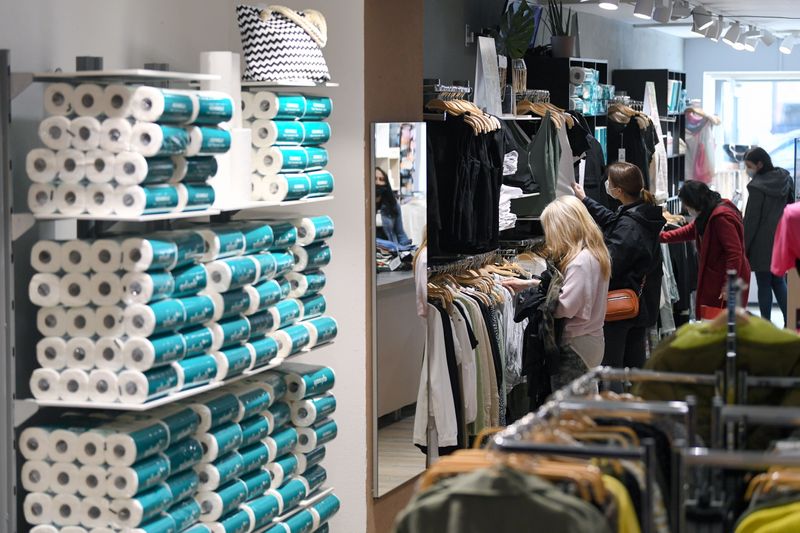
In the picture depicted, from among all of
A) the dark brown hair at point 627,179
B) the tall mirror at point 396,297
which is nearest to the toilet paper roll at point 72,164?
the tall mirror at point 396,297

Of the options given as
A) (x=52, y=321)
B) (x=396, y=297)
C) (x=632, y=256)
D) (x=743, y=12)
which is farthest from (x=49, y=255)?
(x=743, y=12)

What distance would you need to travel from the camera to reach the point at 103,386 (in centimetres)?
366

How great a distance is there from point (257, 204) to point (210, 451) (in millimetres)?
873

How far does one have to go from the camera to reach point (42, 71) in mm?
3980

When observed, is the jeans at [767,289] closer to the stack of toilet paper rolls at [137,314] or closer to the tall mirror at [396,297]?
the tall mirror at [396,297]

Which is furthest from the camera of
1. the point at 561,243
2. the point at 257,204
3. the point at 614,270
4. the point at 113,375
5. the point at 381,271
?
the point at 614,270

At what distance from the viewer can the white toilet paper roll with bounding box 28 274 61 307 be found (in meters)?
3.67

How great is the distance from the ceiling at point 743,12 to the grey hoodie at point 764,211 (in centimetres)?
149

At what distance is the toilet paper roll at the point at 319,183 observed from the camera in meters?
4.73

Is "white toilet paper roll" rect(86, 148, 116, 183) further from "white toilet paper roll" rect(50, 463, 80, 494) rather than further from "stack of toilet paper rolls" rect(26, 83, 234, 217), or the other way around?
"white toilet paper roll" rect(50, 463, 80, 494)

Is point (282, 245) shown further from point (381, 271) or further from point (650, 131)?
point (650, 131)

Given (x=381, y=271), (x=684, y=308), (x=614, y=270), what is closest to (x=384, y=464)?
(x=381, y=271)

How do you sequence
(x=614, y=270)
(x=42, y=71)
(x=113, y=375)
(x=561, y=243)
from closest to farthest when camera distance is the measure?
(x=113, y=375)
(x=42, y=71)
(x=561, y=243)
(x=614, y=270)

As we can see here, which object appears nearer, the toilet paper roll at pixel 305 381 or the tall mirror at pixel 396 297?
the toilet paper roll at pixel 305 381
